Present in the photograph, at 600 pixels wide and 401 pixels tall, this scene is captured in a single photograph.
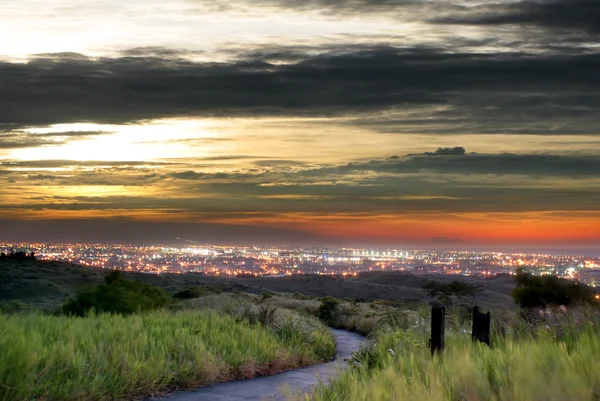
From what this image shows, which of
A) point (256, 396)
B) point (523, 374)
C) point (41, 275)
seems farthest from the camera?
point (41, 275)

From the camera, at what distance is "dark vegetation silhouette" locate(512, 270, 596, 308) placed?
38.8m

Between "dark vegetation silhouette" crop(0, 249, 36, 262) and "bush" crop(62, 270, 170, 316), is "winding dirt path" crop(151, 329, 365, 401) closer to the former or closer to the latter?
"bush" crop(62, 270, 170, 316)

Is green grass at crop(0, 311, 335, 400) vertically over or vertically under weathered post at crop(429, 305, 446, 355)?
under

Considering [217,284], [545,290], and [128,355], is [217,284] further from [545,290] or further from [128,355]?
[128,355]

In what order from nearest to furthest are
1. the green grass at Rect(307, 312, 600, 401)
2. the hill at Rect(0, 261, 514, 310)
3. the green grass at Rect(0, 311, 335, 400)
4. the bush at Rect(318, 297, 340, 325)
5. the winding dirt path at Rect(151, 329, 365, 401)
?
the green grass at Rect(307, 312, 600, 401), the green grass at Rect(0, 311, 335, 400), the winding dirt path at Rect(151, 329, 365, 401), the bush at Rect(318, 297, 340, 325), the hill at Rect(0, 261, 514, 310)

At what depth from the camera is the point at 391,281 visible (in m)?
108

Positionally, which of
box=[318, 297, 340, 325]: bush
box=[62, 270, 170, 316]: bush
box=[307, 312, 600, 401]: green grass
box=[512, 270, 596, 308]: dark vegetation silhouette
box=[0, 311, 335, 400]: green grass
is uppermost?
box=[307, 312, 600, 401]: green grass

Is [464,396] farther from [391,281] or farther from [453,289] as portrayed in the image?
[391,281]

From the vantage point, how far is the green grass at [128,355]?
11.7 metres

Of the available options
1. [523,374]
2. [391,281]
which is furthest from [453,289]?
[391,281]

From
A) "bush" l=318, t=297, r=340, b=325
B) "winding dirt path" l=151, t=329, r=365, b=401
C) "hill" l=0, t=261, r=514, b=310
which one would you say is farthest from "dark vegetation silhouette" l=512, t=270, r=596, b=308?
"winding dirt path" l=151, t=329, r=365, b=401

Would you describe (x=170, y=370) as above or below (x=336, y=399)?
below

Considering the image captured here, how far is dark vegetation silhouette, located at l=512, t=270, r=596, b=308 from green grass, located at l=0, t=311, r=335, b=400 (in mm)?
23036

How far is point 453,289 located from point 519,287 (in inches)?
423
